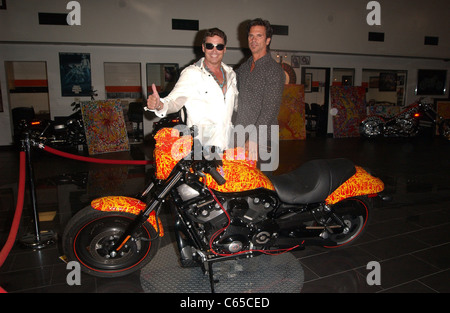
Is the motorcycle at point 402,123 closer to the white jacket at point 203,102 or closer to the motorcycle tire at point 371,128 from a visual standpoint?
the motorcycle tire at point 371,128

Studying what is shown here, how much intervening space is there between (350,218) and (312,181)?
0.79m

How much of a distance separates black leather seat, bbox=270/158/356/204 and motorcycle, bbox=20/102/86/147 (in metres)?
A: 6.68

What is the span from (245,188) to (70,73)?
8.27 meters

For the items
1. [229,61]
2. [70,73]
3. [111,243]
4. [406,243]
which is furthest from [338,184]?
[70,73]

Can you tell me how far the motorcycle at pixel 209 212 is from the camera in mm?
2195

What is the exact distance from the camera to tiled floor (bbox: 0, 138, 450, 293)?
2516mm

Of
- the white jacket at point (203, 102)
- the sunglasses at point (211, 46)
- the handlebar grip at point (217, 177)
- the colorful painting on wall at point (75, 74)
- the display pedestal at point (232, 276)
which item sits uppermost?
the colorful painting on wall at point (75, 74)

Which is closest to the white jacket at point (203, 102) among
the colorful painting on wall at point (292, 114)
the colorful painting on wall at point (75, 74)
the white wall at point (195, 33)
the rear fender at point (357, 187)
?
the rear fender at point (357, 187)

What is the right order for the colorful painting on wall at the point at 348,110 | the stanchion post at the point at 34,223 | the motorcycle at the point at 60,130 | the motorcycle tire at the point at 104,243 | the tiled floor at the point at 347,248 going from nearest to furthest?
1. the motorcycle tire at the point at 104,243
2. the tiled floor at the point at 347,248
3. the stanchion post at the point at 34,223
4. the motorcycle at the point at 60,130
5. the colorful painting on wall at the point at 348,110

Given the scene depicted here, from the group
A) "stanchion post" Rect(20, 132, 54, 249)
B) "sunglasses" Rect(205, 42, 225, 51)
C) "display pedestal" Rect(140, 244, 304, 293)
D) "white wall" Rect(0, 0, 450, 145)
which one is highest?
"white wall" Rect(0, 0, 450, 145)

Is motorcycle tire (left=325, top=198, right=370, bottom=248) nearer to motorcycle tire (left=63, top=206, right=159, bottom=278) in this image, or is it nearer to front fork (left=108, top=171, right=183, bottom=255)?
front fork (left=108, top=171, right=183, bottom=255)

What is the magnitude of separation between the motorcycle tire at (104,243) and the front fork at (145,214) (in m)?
0.10

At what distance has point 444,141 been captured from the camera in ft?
31.4

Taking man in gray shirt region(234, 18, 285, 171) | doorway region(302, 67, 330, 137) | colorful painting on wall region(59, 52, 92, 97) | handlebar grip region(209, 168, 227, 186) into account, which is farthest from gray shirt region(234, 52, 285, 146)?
doorway region(302, 67, 330, 137)
